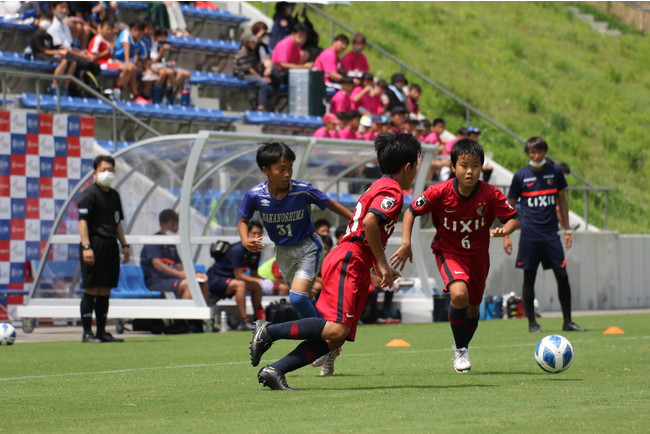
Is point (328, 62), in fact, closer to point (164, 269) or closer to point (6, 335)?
point (164, 269)

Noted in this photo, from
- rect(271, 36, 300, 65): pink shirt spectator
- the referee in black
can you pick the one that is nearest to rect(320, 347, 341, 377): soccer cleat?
the referee in black

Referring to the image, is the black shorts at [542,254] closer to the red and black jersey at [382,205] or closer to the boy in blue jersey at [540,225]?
the boy in blue jersey at [540,225]

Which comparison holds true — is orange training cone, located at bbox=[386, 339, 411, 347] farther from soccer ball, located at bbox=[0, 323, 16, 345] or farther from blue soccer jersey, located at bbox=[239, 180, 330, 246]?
soccer ball, located at bbox=[0, 323, 16, 345]

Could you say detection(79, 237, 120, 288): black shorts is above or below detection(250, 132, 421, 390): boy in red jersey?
below

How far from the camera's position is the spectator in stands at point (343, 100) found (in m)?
24.7

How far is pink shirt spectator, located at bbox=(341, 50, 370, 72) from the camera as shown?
2656 centimetres

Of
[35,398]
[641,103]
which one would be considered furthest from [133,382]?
[641,103]

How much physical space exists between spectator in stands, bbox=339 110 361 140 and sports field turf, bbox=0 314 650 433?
Answer: 9559 millimetres

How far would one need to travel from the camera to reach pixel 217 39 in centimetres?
2789

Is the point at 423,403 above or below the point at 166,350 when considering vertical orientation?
above

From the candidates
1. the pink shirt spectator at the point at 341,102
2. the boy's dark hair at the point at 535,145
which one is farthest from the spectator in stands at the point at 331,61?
the boy's dark hair at the point at 535,145

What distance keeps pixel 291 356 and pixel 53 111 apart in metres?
13.6

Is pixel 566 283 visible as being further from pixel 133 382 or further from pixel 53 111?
pixel 53 111

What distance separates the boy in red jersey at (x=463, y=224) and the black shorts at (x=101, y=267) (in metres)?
5.63
